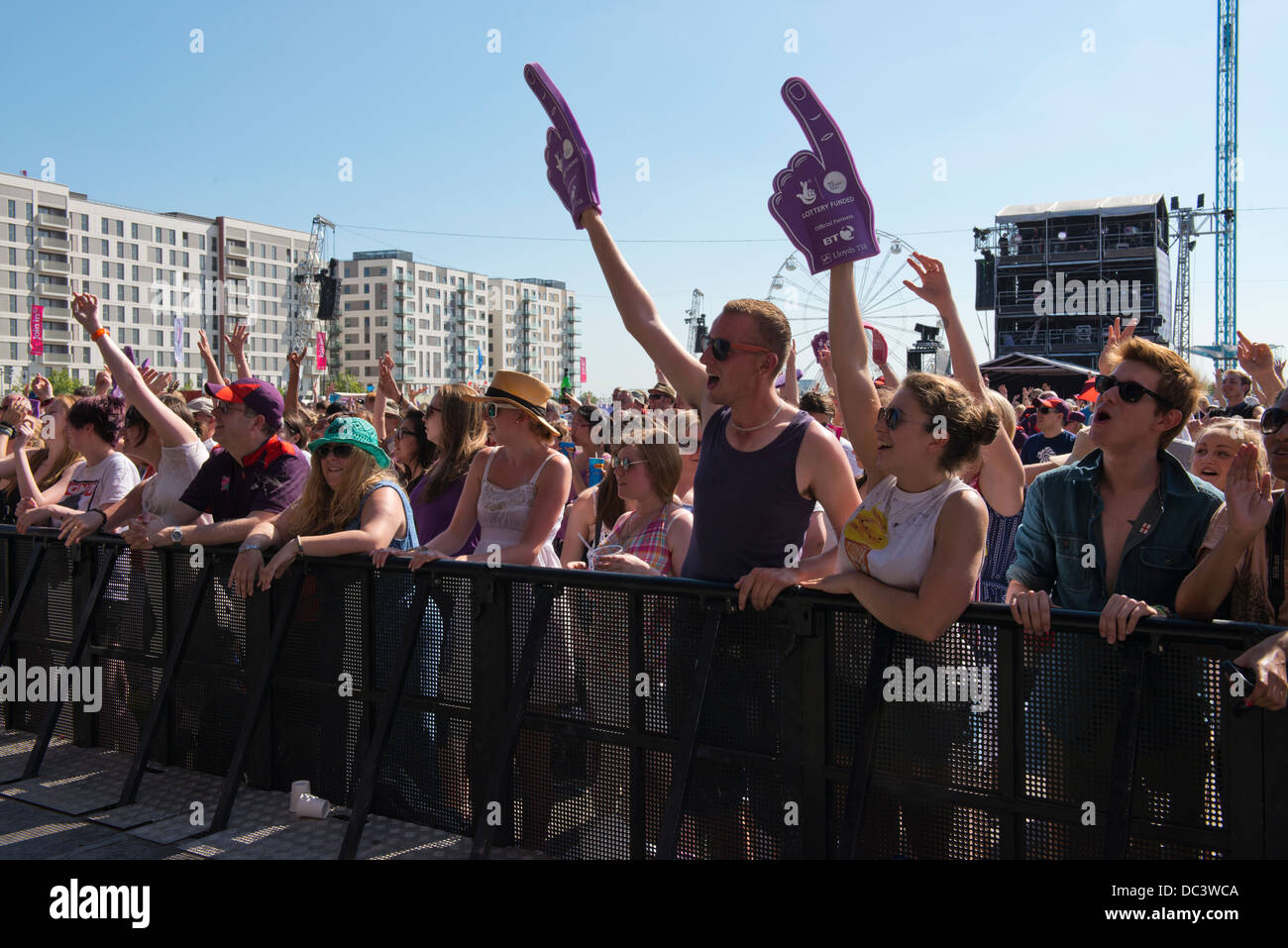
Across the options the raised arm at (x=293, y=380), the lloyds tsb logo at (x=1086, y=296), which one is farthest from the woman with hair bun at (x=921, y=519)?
the lloyds tsb logo at (x=1086, y=296)

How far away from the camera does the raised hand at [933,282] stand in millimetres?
3963

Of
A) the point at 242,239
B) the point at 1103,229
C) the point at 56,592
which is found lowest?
the point at 56,592

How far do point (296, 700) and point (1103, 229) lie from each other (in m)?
64.3

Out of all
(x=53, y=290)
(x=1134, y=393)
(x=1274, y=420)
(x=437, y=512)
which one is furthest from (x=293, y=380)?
(x=53, y=290)

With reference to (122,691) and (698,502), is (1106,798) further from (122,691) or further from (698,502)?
(122,691)

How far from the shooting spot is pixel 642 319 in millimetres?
4020

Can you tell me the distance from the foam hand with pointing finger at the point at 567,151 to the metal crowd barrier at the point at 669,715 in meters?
1.49

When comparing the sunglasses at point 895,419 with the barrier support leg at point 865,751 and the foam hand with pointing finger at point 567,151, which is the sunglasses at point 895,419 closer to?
the barrier support leg at point 865,751

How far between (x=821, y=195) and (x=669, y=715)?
1.82 meters

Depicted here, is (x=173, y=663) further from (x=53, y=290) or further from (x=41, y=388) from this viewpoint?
(x=53, y=290)

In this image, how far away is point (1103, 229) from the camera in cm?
6016

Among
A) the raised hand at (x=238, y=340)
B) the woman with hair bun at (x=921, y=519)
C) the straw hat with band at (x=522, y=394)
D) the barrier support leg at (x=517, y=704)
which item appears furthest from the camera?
the raised hand at (x=238, y=340)
